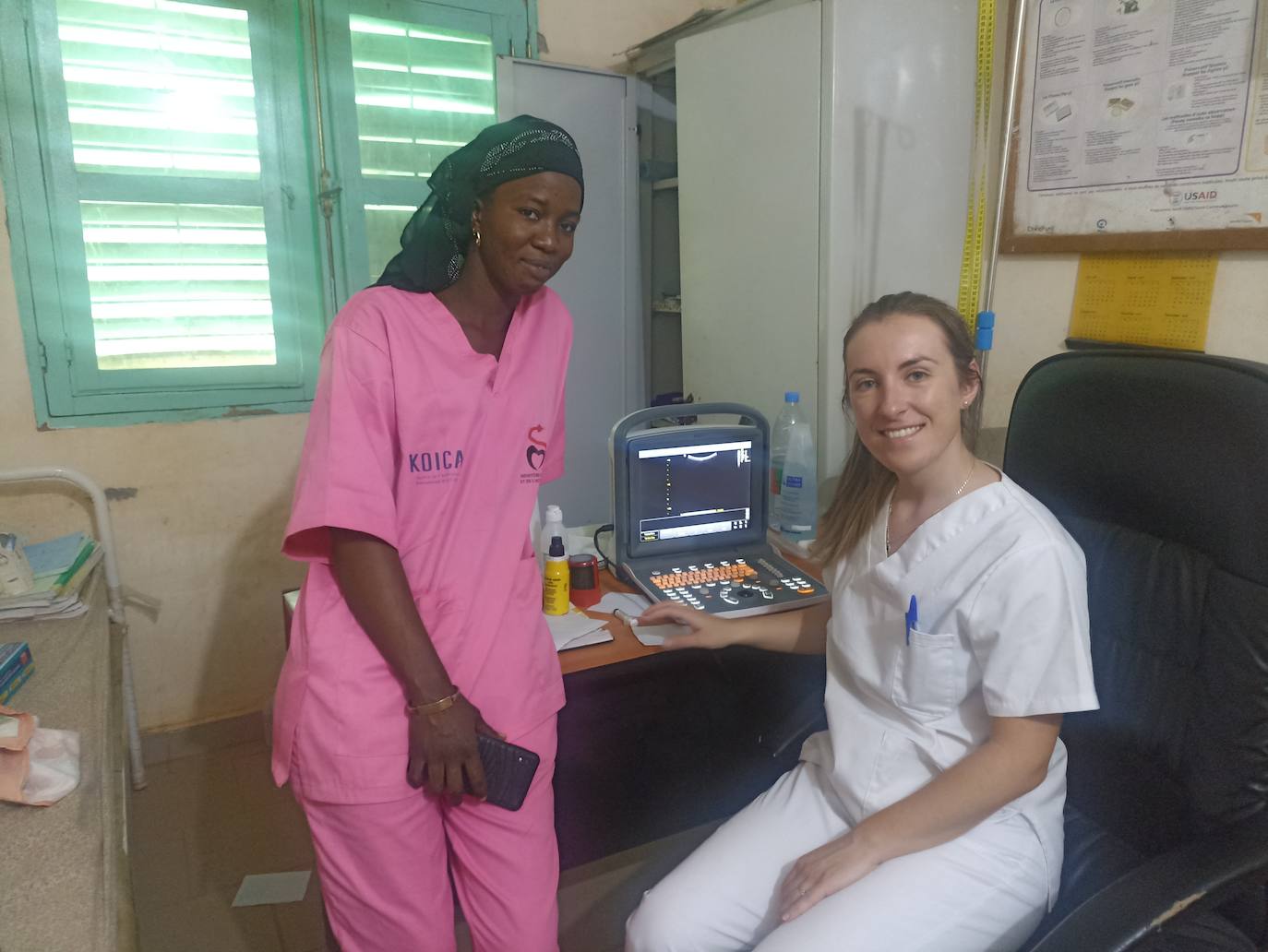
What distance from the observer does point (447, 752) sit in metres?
1.07

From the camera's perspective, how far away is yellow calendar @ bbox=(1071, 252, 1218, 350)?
1.56m

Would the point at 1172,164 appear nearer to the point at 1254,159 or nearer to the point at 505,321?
the point at 1254,159

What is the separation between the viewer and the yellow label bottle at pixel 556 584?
1.51 m

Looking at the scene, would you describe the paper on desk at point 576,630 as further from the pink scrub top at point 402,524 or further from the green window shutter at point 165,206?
the green window shutter at point 165,206

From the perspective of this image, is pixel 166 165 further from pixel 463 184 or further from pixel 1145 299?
pixel 1145 299

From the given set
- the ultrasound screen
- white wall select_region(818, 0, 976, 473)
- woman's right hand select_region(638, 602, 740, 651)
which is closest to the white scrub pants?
woman's right hand select_region(638, 602, 740, 651)

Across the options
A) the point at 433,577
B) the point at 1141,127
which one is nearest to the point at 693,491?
the point at 433,577

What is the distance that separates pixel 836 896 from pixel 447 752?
1.67 ft

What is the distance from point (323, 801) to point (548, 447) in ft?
2.01

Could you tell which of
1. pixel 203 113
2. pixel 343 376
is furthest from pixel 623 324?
pixel 343 376

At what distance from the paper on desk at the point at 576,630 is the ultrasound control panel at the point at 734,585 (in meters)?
0.13

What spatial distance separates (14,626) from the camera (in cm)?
164

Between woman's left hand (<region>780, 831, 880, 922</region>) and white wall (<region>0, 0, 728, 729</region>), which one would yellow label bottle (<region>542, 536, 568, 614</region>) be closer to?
woman's left hand (<region>780, 831, 880, 922</region>)

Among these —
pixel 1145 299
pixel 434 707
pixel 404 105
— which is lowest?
pixel 434 707
